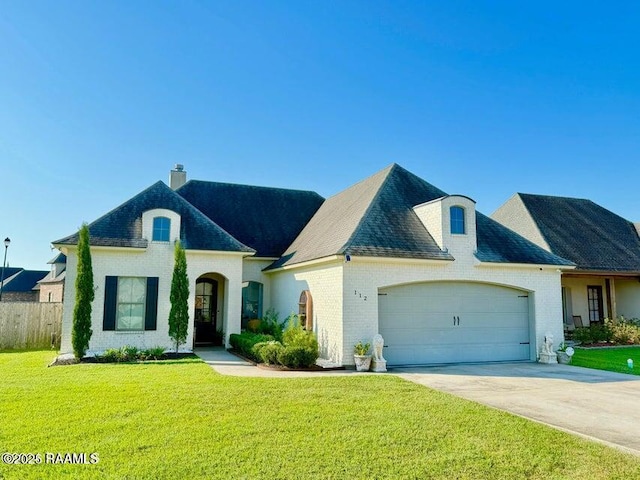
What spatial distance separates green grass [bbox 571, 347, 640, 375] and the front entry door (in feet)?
43.8

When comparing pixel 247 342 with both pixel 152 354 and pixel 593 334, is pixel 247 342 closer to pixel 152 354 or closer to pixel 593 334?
pixel 152 354

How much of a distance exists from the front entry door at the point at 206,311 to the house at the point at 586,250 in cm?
1524

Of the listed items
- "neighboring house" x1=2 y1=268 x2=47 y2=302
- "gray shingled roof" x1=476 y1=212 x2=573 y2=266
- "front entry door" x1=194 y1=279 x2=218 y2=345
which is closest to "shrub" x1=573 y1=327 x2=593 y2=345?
"gray shingled roof" x1=476 y1=212 x2=573 y2=266

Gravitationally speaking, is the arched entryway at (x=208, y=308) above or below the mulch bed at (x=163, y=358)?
above

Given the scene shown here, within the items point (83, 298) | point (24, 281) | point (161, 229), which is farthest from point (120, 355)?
point (24, 281)

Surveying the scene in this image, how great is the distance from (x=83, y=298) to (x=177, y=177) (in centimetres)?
960

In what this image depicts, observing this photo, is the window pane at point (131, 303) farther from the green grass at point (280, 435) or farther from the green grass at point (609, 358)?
the green grass at point (609, 358)

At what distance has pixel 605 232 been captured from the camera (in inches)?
896

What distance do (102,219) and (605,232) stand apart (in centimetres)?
2432

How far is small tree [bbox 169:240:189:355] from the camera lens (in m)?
14.3

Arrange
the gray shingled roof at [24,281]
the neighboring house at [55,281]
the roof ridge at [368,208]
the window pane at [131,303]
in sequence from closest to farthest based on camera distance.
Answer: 1. the roof ridge at [368,208]
2. the window pane at [131,303]
3. the neighboring house at [55,281]
4. the gray shingled roof at [24,281]

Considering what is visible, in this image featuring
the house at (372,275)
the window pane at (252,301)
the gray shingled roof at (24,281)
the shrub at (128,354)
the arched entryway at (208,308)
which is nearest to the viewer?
the house at (372,275)

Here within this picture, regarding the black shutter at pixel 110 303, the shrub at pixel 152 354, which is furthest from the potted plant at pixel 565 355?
the black shutter at pixel 110 303

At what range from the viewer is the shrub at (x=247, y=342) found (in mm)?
13127
